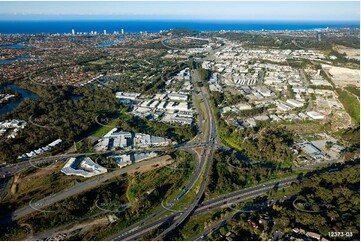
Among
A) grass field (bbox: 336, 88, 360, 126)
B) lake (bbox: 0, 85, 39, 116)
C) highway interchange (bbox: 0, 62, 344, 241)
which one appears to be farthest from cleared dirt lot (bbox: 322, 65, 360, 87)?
lake (bbox: 0, 85, 39, 116)

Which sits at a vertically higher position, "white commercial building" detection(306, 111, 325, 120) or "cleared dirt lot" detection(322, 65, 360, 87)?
"cleared dirt lot" detection(322, 65, 360, 87)

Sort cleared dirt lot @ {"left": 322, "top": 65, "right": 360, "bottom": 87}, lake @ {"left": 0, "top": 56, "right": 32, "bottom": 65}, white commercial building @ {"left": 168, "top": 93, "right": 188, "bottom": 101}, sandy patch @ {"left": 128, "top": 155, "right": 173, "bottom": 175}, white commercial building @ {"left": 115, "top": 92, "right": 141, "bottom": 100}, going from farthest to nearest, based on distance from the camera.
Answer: lake @ {"left": 0, "top": 56, "right": 32, "bottom": 65} → cleared dirt lot @ {"left": 322, "top": 65, "right": 360, "bottom": 87} → white commercial building @ {"left": 115, "top": 92, "right": 141, "bottom": 100} → white commercial building @ {"left": 168, "top": 93, "right": 188, "bottom": 101} → sandy patch @ {"left": 128, "top": 155, "right": 173, "bottom": 175}

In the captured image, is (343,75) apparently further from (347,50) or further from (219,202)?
(219,202)

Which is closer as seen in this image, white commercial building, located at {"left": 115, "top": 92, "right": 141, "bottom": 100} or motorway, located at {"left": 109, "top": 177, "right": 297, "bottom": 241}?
motorway, located at {"left": 109, "top": 177, "right": 297, "bottom": 241}

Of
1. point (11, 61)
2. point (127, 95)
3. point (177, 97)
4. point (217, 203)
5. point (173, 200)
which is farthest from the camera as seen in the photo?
point (11, 61)

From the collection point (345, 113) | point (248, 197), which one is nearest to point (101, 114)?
point (248, 197)

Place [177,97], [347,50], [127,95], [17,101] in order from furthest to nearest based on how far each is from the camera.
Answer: [347,50] < [127,95] < [177,97] < [17,101]

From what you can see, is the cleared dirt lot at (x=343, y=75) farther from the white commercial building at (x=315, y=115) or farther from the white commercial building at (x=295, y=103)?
the white commercial building at (x=315, y=115)

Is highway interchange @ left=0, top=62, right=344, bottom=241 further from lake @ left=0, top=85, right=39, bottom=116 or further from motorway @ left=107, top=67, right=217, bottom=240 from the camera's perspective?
lake @ left=0, top=85, right=39, bottom=116

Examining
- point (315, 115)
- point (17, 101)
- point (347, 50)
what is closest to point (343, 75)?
point (347, 50)
